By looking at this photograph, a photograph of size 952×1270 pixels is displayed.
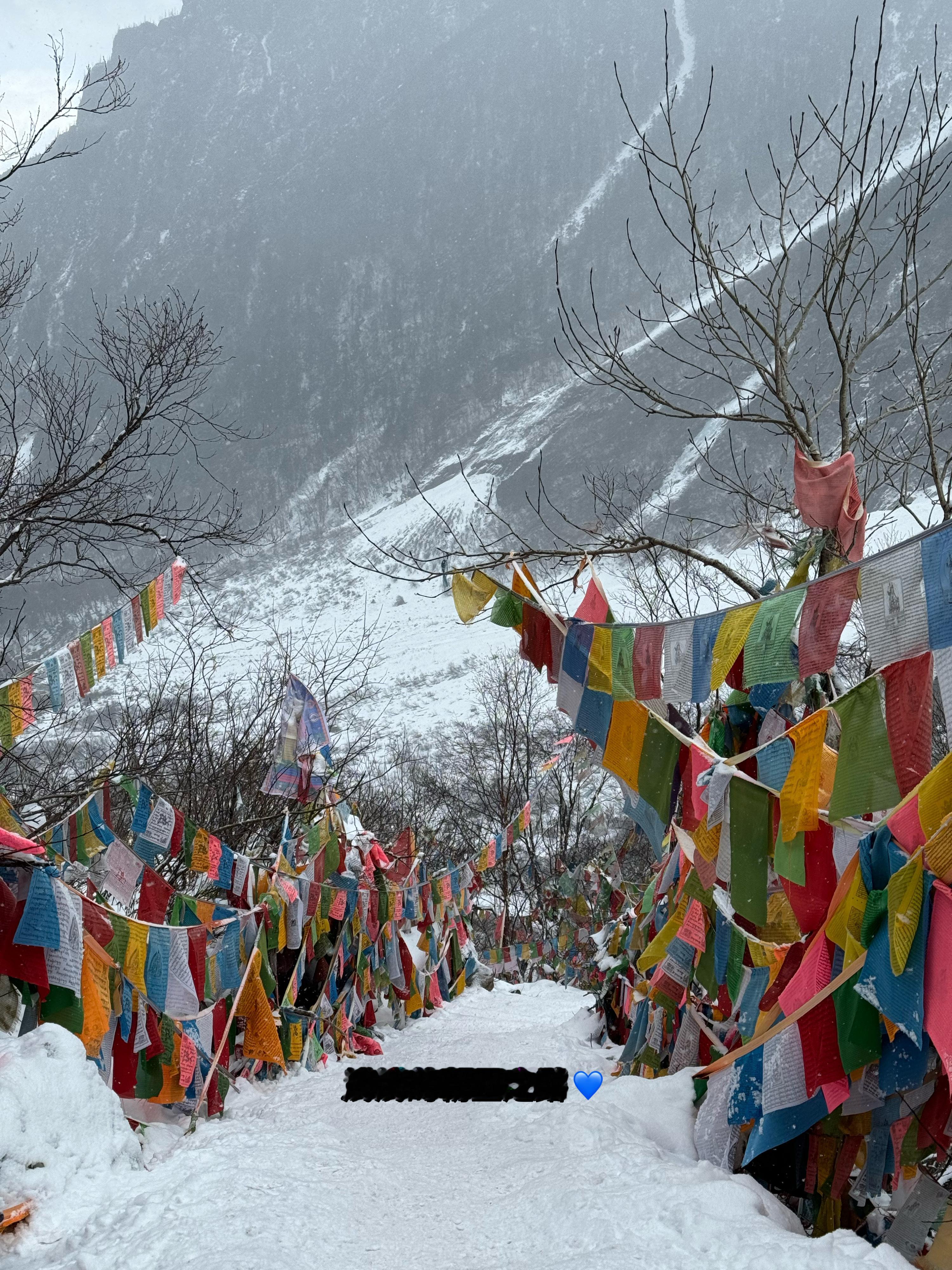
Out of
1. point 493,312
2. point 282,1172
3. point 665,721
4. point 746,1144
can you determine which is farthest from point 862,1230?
point 493,312

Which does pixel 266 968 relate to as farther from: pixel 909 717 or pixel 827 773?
pixel 909 717

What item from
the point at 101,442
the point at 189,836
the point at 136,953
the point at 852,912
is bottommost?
the point at 136,953

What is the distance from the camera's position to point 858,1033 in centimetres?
406

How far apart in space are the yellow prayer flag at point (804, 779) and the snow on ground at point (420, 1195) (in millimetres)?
1755

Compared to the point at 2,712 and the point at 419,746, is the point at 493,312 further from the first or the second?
the point at 2,712

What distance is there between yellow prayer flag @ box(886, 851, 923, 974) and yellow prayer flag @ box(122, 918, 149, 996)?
4958 millimetres

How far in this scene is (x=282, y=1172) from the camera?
584cm

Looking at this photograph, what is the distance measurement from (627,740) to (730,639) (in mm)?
1421

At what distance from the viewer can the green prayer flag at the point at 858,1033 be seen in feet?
13.3

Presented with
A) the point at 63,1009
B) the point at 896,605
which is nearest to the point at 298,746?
the point at 63,1009

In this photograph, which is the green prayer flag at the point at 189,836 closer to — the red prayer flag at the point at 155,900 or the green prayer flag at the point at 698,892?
the red prayer flag at the point at 155,900

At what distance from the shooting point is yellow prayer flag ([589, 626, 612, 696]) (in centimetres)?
586

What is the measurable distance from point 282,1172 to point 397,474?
17359 cm

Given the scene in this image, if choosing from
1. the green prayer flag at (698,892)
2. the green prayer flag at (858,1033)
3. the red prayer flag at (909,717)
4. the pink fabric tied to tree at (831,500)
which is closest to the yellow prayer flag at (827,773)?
the red prayer flag at (909,717)
